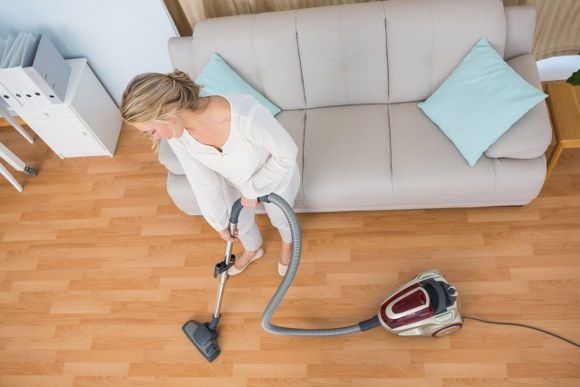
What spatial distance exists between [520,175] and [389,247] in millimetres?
692

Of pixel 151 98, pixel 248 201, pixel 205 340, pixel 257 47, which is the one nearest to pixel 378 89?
pixel 257 47

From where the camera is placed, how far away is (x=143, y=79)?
50.6 inches

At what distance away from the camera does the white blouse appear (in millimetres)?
1471

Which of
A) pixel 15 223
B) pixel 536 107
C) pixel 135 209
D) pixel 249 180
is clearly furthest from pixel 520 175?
pixel 15 223

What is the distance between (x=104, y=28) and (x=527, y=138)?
2.27m

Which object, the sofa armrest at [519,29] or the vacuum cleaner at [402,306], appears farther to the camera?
the sofa armrest at [519,29]

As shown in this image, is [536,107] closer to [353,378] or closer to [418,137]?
[418,137]

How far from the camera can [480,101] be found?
2.03 meters

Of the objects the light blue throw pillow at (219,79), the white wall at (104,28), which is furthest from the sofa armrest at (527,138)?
the white wall at (104,28)

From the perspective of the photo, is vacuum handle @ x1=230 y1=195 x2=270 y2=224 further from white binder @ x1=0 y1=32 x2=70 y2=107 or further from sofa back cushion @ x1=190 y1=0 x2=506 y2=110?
white binder @ x1=0 y1=32 x2=70 y2=107

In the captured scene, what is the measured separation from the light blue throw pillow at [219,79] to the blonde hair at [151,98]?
866 mm

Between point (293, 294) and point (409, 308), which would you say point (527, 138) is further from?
point (293, 294)

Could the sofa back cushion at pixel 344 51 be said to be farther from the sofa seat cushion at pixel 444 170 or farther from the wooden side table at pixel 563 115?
the wooden side table at pixel 563 115

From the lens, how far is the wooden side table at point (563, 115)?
2.08 m
